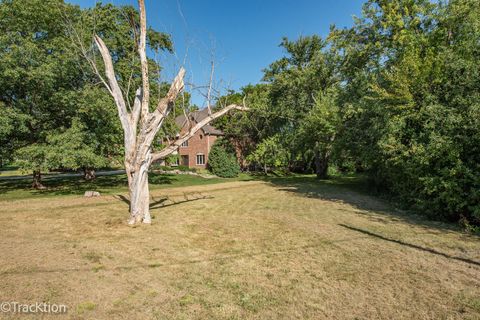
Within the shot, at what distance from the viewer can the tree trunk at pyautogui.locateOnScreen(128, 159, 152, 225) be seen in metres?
8.45

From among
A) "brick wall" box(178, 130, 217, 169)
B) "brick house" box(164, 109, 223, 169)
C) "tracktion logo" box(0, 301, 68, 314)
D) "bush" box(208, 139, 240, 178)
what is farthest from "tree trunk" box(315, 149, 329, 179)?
"tracktion logo" box(0, 301, 68, 314)

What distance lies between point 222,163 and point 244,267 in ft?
77.0

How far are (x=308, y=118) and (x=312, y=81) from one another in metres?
6.38

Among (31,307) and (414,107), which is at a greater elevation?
(414,107)

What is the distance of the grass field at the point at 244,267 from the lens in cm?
385

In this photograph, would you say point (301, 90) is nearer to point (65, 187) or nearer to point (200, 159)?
point (200, 159)

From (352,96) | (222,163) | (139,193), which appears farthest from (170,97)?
(222,163)

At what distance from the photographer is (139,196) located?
8.52 m

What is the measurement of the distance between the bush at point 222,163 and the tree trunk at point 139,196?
63.9 feet

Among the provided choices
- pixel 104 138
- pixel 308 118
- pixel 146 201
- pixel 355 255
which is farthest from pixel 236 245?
pixel 308 118

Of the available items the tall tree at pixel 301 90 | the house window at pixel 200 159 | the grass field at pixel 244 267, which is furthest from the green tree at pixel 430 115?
the house window at pixel 200 159

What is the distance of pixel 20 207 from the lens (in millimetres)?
11641

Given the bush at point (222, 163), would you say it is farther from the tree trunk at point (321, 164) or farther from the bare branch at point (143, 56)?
the bare branch at point (143, 56)

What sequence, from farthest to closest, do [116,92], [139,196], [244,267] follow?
[116,92]
[139,196]
[244,267]
